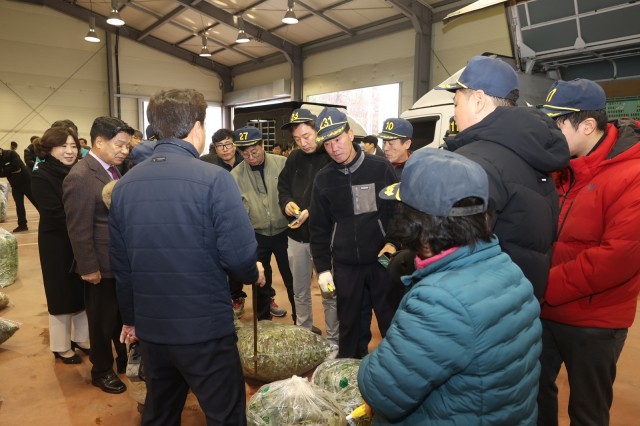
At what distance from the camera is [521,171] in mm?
1519

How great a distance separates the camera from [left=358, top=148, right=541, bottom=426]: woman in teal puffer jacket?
41.6 inches

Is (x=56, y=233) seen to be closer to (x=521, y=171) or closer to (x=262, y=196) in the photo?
(x=262, y=196)

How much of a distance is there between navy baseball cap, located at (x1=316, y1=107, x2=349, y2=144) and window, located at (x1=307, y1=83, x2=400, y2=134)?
879cm

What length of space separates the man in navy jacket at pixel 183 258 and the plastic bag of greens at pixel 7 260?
4257mm

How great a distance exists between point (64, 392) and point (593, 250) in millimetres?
3246

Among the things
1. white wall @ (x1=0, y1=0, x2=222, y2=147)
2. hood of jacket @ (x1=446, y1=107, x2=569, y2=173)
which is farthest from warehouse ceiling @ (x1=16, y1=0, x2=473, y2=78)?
hood of jacket @ (x1=446, y1=107, x2=569, y2=173)

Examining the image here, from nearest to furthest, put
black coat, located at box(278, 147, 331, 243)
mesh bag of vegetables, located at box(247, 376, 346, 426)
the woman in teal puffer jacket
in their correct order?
the woman in teal puffer jacket < mesh bag of vegetables, located at box(247, 376, 346, 426) < black coat, located at box(278, 147, 331, 243)

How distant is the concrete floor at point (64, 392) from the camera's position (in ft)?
8.56

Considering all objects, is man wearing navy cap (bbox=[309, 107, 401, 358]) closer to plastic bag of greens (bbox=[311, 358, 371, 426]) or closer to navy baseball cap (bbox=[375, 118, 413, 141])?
plastic bag of greens (bbox=[311, 358, 371, 426])

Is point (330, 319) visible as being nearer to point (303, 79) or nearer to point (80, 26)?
point (303, 79)

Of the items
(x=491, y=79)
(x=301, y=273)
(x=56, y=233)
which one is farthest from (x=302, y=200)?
(x=491, y=79)

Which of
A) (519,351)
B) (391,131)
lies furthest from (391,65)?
A: (519,351)

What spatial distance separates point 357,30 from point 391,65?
179 cm

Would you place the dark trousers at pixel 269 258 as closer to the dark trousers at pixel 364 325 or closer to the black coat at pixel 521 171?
the dark trousers at pixel 364 325
